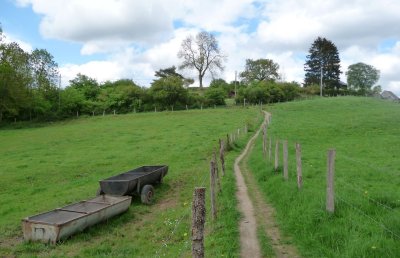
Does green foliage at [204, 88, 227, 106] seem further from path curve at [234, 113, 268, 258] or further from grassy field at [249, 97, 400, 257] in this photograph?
path curve at [234, 113, 268, 258]

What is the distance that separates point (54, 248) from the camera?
1098 centimetres

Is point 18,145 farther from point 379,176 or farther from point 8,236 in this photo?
point 379,176

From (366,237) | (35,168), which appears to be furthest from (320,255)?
(35,168)

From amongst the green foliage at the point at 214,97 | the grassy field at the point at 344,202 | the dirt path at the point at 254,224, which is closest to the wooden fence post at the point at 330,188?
the grassy field at the point at 344,202

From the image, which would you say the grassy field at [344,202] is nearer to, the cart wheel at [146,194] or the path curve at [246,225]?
the path curve at [246,225]

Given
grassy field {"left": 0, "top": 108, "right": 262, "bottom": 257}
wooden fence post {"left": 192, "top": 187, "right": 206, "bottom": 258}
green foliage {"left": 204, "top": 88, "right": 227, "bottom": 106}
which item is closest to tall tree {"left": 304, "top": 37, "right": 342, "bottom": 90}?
green foliage {"left": 204, "top": 88, "right": 227, "bottom": 106}

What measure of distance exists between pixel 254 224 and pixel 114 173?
13.1m

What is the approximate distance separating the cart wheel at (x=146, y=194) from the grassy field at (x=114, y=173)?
0.33m

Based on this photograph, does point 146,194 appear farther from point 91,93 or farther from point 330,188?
point 91,93

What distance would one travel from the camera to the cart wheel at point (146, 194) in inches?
624

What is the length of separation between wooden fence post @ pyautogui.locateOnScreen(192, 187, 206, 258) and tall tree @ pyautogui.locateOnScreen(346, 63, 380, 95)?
451 feet

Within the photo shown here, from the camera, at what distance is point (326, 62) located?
108 meters

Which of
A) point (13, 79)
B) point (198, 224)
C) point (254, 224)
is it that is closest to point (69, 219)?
point (254, 224)

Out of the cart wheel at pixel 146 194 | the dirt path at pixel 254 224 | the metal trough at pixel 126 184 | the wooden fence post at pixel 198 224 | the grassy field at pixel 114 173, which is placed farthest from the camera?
the cart wheel at pixel 146 194
